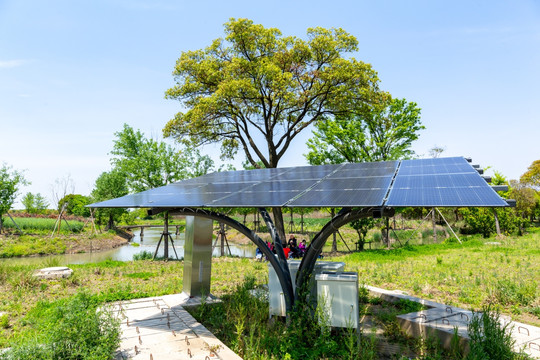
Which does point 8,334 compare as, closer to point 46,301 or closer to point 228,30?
point 46,301

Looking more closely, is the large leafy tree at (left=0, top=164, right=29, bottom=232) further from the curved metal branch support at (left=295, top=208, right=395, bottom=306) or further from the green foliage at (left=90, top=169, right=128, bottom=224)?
the curved metal branch support at (left=295, top=208, right=395, bottom=306)

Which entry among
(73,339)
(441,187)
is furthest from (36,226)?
(441,187)

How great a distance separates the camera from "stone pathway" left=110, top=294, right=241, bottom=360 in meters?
5.43

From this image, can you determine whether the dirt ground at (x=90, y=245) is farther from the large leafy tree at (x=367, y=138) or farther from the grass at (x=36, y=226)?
the large leafy tree at (x=367, y=138)

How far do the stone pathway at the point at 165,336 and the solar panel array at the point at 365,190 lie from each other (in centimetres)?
238

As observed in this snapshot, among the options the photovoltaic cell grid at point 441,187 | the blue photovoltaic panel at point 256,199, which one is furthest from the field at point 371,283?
the photovoltaic cell grid at point 441,187

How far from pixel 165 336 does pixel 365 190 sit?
453 cm

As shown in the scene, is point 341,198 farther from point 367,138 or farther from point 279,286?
point 367,138

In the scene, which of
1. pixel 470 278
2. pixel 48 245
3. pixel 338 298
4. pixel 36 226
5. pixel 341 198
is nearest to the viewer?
pixel 341 198

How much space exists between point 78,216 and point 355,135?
52257 mm

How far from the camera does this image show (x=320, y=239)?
619 cm

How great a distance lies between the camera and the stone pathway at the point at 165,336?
5426 millimetres

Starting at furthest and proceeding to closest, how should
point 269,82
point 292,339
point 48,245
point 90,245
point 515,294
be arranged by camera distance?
point 90,245, point 48,245, point 269,82, point 515,294, point 292,339

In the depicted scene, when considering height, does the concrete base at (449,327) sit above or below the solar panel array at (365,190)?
below
